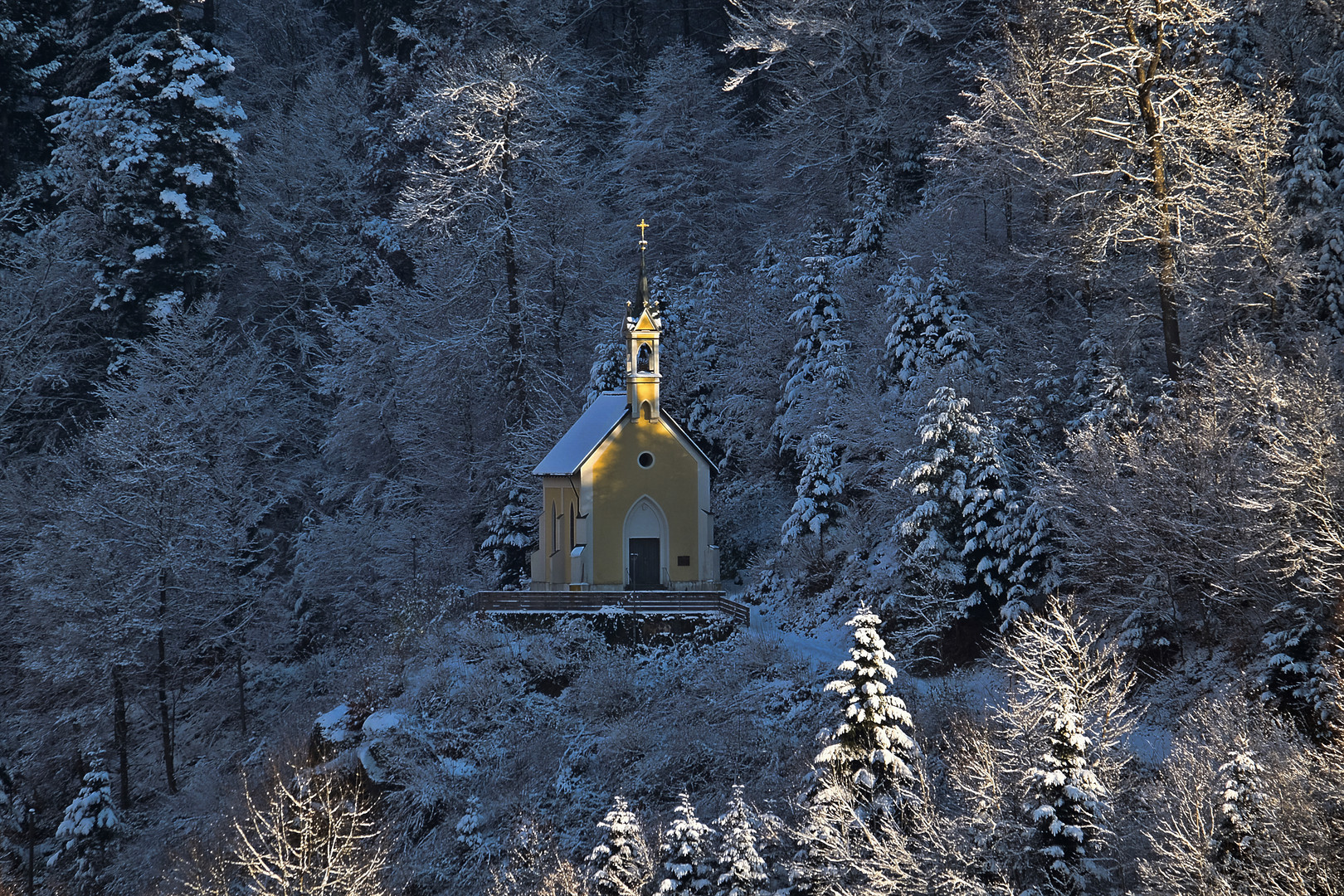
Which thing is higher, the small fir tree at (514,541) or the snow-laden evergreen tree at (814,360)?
the snow-laden evergreen tree at (814,360)

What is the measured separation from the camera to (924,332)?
88.1 ft

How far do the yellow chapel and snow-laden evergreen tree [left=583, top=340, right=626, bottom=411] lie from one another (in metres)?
4.15

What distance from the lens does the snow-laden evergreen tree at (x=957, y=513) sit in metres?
21.8

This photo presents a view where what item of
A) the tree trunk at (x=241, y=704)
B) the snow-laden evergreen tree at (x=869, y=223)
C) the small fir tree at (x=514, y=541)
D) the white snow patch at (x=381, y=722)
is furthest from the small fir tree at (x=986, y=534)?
the tree trunk at (x=241, y=704)

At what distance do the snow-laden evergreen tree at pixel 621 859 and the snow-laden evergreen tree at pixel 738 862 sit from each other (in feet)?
3.50

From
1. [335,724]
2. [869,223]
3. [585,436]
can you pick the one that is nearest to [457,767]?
[335,724]

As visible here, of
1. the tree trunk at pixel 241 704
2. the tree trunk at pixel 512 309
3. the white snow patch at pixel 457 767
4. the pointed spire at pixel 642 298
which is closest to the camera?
the white snow patch at pixel 457 767

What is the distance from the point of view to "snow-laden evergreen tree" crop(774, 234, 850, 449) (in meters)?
29.5

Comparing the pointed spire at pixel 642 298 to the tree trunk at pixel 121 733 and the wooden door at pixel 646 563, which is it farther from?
the tree trunk at pixel 121 733

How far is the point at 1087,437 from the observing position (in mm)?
19062

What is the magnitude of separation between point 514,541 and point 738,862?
17.9 meters

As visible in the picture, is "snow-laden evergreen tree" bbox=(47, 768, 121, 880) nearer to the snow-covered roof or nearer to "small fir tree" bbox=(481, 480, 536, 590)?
"small fir tree" bbox=(481, 480, 536, 590)

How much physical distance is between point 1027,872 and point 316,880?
10435 mm

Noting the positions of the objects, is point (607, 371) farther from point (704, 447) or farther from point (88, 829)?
point (88, 829)
